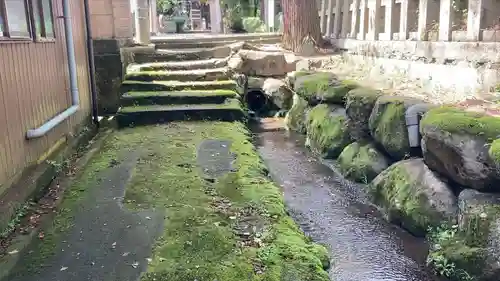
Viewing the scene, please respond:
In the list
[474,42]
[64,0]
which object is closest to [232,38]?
[64,0]

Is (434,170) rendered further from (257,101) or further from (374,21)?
(257,101)

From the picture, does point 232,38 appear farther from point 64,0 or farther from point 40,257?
point 40,257

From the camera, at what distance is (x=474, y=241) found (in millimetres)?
4059

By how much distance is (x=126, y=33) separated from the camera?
9.95 m

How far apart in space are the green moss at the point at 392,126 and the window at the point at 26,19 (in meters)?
4.35

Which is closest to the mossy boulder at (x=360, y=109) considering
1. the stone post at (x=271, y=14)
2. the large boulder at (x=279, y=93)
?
the large boulder at (x=279, y=93)

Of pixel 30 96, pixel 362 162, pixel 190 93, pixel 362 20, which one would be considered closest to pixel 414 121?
pixel 362 162

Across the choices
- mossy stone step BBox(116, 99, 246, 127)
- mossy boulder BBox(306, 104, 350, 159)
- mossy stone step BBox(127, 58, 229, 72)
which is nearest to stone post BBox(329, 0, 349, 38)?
mossy stone step BBox(127, 58, 229, 72)

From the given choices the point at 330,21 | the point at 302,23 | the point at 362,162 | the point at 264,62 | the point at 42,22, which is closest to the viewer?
the point at 42,22

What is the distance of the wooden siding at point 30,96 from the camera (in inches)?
177

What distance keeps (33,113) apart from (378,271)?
395cm

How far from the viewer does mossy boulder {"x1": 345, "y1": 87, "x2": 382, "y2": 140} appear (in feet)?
22.5

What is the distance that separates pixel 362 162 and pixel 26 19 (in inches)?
181

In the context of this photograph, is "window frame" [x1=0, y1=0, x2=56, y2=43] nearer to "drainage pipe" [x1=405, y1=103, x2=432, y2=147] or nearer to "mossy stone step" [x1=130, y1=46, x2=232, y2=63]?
"drainage pipe" [x1=405, y1=103, x2=432, y2=147]
